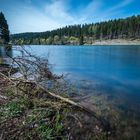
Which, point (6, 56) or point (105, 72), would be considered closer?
point (105, 72)

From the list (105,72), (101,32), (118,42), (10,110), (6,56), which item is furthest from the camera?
(101,32)

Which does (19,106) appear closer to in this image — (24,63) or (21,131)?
(21,131)

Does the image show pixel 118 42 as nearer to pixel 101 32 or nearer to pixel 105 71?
pixel 101 32

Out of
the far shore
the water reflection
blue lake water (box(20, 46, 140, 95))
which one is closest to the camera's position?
the water reflection

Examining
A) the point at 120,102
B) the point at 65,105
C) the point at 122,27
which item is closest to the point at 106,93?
the point at 120,102

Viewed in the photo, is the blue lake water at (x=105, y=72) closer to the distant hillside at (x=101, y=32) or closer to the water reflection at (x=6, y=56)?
the water reflection at (x=6, y=56)

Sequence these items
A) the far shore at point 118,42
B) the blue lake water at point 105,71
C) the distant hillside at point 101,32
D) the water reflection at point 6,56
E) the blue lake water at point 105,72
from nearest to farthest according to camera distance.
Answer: the water reflection at point 6,56, the blue lake water at point 105,72, the blue lake water at point 105,71, the far shore at point 118,42, the distant hillside at point 101,32

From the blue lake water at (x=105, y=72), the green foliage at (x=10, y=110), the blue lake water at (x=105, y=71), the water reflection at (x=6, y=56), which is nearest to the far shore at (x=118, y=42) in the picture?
the blue lake water at (x=105, y=71)

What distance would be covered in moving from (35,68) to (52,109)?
156 inches

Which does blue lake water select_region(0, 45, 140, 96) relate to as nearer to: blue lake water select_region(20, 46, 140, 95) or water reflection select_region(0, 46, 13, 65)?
blue lake water select_region(20, 46, 140, 95)

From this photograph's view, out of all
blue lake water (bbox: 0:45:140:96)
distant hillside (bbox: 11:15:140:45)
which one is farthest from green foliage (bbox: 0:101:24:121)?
distant hillside (bbox: 11:15:140:45)

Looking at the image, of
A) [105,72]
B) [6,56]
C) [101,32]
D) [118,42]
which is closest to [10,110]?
[105,72]

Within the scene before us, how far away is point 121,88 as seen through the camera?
10.4 meters

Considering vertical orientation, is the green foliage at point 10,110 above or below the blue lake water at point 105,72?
above
